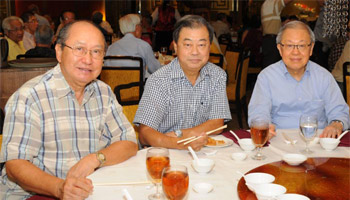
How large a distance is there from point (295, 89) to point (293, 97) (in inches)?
2.6

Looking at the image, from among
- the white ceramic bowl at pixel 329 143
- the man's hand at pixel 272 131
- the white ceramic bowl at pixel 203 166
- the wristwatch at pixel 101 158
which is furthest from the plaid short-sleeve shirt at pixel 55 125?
the white ceramic bowl at pixel 329 143

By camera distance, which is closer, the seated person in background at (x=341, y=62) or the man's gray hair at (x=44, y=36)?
the seated person in background at (x=341, y=62)

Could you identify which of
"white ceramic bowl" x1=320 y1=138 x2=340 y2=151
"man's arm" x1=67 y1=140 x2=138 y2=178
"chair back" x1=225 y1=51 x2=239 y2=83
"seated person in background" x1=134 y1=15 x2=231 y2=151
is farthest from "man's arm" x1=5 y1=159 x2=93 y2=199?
"chair back" x1=225 y1=51 x2=239 y2=83

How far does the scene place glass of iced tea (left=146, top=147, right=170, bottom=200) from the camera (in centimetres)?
138

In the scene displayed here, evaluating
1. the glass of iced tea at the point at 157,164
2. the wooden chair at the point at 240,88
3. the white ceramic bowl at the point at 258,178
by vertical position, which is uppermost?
the glass of iced tea at the point at 157,164

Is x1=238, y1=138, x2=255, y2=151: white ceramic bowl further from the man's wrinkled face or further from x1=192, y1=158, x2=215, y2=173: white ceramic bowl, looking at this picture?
the man's wrinkled face

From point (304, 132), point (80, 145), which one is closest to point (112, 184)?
point (80, 145)

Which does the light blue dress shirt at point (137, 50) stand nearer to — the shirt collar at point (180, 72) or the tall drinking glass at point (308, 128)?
the shirt collar at point (180, 72)

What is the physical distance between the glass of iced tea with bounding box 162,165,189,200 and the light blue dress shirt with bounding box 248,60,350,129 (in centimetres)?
146

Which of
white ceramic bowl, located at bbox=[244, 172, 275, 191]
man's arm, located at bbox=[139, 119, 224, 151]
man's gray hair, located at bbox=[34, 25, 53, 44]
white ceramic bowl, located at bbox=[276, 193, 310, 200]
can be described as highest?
man's gray hair, located at bbox=[34, 25, 53, 44]

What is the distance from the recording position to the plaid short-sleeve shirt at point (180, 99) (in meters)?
2.39

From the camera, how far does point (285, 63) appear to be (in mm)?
2752

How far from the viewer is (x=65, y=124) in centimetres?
182

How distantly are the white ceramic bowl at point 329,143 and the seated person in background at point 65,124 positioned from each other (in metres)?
0.88
